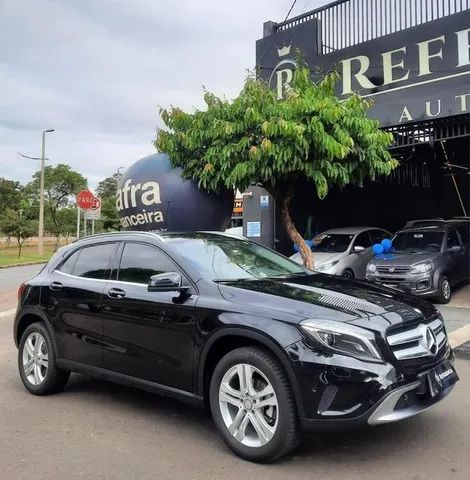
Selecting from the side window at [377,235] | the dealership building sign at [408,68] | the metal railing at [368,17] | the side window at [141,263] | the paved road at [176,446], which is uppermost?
the metal railing at [368,17]

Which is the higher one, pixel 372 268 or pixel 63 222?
pixel 63 222

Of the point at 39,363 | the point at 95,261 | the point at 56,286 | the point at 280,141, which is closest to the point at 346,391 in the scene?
the point at 95,261

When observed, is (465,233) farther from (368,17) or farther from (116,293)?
(116,293)

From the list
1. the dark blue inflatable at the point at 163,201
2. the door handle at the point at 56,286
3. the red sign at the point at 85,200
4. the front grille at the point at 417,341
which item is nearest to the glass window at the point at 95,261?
the door handle at the point at 56,286

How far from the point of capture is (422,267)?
438 inches

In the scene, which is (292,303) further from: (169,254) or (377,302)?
(169,254)

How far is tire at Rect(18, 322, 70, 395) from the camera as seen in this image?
5.74 m

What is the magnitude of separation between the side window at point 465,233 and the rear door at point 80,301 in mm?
9531

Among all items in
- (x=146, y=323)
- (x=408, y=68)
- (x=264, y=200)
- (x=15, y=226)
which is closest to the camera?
(x=146, y=323)

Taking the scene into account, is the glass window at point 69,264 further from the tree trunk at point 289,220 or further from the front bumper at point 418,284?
the front bumper at point 418,284

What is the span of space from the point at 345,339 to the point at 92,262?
112 inches

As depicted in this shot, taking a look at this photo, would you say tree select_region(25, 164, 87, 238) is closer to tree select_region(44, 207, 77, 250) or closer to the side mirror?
tree select_region(44, 207, 77, 250)

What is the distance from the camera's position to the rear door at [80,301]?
5266 millimetres

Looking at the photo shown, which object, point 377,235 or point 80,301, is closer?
point 80,301
